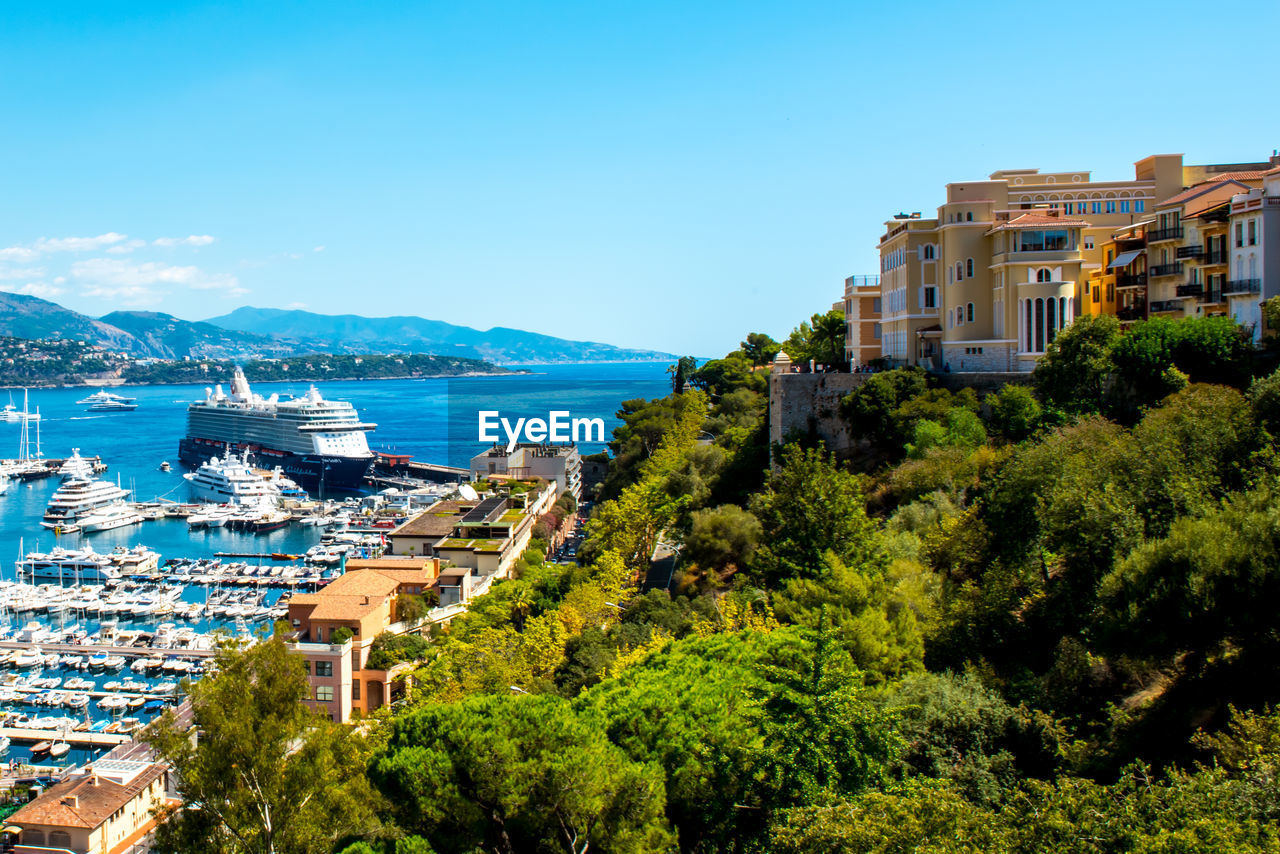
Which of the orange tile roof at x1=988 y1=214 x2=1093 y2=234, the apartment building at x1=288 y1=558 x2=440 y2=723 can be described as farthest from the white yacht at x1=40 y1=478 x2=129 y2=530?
the orange tile roof at x1=988 y1=214 x2=1093 y2=234

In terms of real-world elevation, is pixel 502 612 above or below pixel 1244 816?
below

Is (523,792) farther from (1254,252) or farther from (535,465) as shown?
(535,465)

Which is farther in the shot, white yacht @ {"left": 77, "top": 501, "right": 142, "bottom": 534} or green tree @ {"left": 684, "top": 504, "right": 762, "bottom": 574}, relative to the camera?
white yacht @ {"left": 77, "top": 501, "right": 142, "bottom": 534}

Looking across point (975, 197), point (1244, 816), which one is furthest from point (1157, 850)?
point (975, 197)

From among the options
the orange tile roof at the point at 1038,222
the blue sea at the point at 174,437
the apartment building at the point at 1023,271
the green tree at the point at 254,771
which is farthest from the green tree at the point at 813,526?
the blue sea at the point at 174,437

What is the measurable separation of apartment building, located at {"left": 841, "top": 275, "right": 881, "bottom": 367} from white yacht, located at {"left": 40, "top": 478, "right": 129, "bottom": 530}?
4608cm

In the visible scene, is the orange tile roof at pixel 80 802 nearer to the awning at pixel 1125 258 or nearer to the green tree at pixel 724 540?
the green tree at pixel 724 540

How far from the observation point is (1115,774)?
9.62 m

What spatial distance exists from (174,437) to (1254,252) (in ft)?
323

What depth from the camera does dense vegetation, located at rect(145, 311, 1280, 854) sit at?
814 centimetres

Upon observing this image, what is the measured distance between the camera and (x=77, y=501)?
5816cm

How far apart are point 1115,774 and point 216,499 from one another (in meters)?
62.9

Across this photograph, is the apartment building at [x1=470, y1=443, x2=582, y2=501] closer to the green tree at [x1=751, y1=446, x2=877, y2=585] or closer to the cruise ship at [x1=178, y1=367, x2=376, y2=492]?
the cruise ship at [x1=178, y1=367, x2=376, y2=492]

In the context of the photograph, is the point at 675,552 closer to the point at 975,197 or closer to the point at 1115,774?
the point at 975,197
